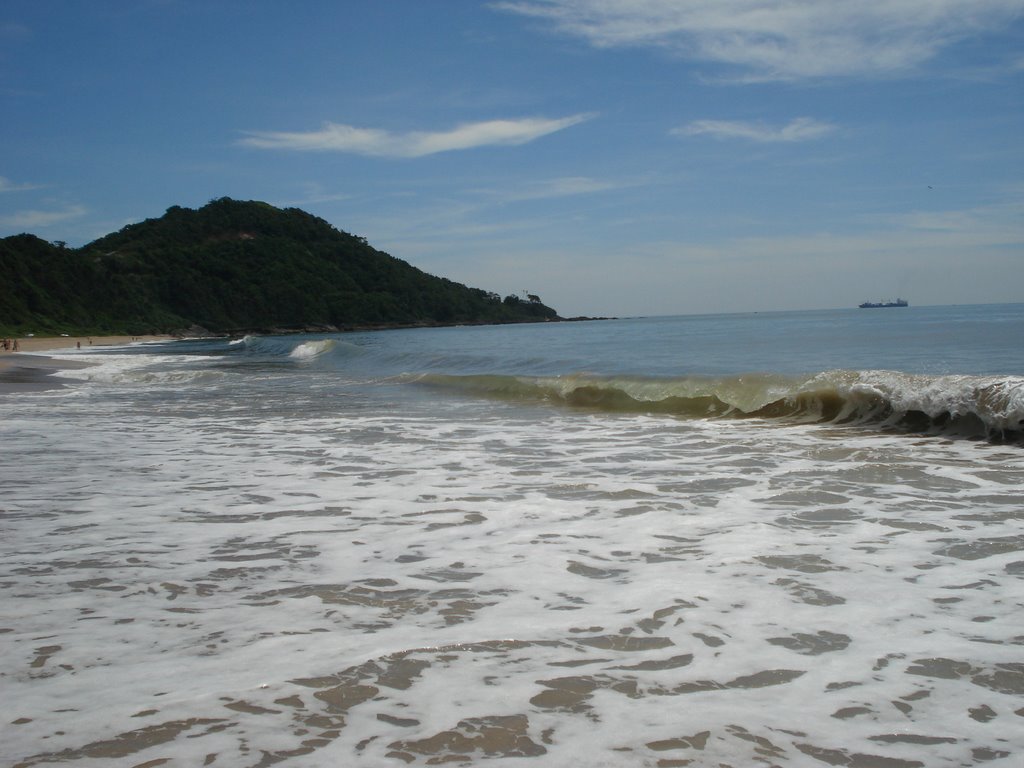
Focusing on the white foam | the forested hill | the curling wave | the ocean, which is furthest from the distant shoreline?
the white foam

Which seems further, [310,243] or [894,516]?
[310,243]

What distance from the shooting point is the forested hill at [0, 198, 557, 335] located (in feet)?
279

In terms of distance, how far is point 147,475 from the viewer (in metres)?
6.35

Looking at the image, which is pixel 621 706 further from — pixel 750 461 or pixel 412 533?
pixel 750 461

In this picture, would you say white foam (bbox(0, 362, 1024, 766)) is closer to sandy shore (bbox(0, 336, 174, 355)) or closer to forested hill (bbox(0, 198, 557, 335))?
sandy shore (bbox(0, 336, 174, 355))

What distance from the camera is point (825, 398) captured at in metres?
10.1

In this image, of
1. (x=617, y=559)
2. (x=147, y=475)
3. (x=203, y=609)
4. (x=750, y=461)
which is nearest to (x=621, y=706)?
(x=617, y=559)

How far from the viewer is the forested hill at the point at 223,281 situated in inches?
3349

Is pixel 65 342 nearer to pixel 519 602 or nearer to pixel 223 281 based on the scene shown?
pixel 223 281

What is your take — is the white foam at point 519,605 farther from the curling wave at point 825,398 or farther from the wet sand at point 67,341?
the wet sand at point 67,341

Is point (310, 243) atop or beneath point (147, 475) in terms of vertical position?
atop

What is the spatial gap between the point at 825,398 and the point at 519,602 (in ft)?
25.5

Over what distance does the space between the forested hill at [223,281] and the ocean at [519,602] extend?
78456 millimetres

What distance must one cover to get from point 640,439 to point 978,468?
10.2 feet
